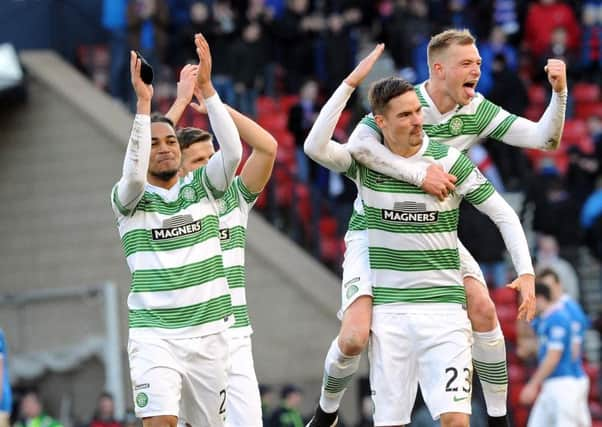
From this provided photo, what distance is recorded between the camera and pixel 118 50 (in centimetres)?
2022

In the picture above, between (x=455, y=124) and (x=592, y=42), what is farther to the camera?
(x=592, y=42)

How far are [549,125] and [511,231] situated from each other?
72 centimetres

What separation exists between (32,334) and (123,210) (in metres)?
10.6

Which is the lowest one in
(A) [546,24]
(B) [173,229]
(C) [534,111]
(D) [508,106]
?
(C) [534,111]

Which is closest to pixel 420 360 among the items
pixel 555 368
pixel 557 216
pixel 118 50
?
pixel 555 368

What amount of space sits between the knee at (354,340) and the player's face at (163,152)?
4.64 ft

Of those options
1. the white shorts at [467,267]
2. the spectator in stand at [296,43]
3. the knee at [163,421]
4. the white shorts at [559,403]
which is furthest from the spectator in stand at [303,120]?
the knee at [163,421]

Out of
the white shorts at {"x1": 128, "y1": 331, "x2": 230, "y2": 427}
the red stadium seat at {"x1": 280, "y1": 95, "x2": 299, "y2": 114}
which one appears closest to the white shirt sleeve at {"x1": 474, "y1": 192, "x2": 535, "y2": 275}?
the white shorts at {"x1": 128, "y1": 331, "x2": 230, "y2": 427}

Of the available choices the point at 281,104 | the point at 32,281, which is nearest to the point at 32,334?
the point at 32,281

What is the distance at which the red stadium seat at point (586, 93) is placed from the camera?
20.5 meters

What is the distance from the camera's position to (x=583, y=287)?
18156mm

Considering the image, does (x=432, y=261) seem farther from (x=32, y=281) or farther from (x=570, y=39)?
(x=570, y=39)

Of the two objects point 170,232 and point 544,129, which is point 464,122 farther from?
point 170,232

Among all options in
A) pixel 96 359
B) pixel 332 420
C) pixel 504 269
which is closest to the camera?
pixel 332 420
